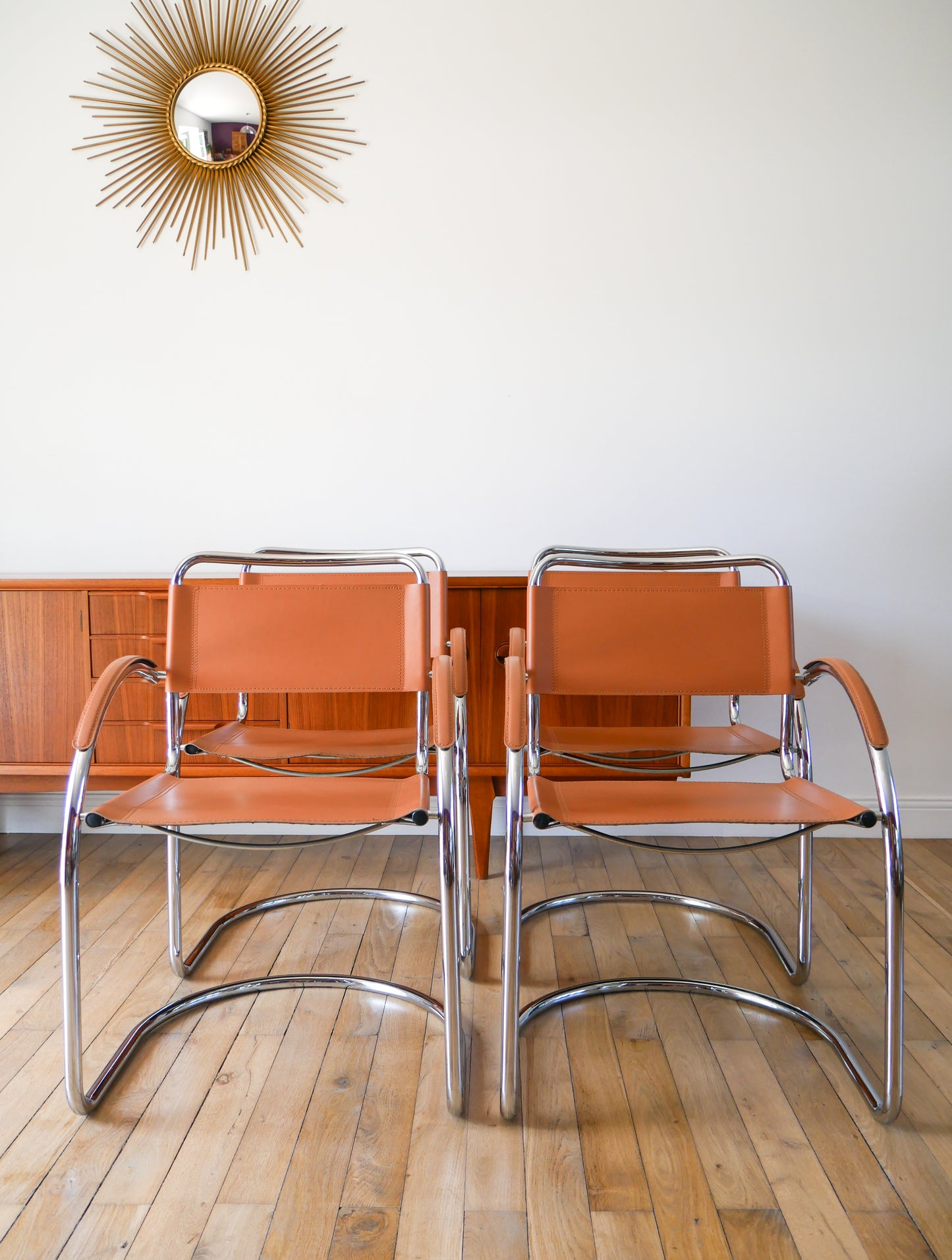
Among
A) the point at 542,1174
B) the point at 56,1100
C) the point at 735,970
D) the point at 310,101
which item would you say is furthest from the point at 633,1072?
the point at 310,101

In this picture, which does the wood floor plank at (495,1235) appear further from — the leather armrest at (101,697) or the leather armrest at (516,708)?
the leather armrest at (101,697)

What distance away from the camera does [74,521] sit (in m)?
2.81

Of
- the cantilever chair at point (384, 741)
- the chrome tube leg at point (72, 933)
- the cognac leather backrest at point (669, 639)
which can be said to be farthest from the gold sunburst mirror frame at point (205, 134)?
the chrome tube leg at point (72, 933)

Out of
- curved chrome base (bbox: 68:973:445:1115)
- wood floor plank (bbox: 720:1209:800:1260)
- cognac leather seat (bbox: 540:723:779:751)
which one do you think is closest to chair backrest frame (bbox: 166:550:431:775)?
cognac leather seat (bbox: 540:723:779:751)

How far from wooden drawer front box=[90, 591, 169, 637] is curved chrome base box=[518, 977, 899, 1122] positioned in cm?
138

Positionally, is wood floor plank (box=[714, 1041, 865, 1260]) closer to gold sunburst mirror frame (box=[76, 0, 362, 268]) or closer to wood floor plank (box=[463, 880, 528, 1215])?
A: wood floor plank (box=[463, 880, 528, 1215])

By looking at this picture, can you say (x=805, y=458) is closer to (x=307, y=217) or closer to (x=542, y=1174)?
(x=307, y=217)

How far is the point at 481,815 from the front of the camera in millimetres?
2426

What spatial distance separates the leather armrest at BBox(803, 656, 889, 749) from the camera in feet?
4.63

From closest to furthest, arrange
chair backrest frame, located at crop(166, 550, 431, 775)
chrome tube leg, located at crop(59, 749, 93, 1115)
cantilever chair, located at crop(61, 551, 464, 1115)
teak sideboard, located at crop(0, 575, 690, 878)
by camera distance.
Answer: chrome tube leg, located at crop(59, 749, 93, 1115) → cantilever chair, located at crop(61, 551, 464, 1115) → chair backrest frame, located at crop(166, 550, 431, 775) → teak sideboard, located at crop(0, 575, 690, 878)

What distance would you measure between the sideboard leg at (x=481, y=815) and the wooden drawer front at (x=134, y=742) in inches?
23.6

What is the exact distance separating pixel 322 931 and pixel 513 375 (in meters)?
1.67

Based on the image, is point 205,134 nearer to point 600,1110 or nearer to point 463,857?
point 463,857

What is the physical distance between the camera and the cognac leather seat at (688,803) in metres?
1.39
